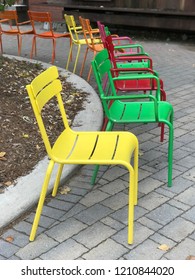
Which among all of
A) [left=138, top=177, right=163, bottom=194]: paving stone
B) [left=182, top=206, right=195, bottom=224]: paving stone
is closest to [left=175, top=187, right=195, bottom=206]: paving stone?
[left=182, top=206, right=195, bottom=224]: paving stone

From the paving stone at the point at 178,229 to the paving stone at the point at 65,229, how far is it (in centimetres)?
58

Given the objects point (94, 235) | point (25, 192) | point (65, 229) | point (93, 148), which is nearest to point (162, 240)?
point (94, 235)

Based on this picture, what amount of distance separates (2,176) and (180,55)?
6.34 meters

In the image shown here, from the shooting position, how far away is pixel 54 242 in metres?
2.79

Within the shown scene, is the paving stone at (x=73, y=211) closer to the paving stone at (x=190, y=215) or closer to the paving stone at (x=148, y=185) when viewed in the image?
the paving stone at (x=148, y=185)

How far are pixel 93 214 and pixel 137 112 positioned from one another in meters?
1.03

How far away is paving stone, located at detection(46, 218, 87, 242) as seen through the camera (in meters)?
2.84

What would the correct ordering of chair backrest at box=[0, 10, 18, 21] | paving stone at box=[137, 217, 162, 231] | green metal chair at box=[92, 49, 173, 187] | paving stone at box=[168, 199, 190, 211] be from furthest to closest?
chair backrest at box=[0, 10, 18, 21], green metal chair at box=[92, 49, 173, 187], paving stone at box=[168, 199, 190, 211], paving stone at box=[137, 217, 162, 231]

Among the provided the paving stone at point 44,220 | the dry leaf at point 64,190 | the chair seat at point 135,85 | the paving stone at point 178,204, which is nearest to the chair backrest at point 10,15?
the chair seat at point 135,85

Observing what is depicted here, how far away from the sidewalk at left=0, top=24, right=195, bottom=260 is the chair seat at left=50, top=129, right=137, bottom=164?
1.71ft

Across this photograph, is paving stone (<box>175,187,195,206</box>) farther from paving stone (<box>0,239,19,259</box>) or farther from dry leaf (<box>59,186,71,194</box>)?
paving stone (<box>0,239,19,259</box>)

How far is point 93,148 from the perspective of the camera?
2902mm

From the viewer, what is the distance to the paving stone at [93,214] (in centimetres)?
302

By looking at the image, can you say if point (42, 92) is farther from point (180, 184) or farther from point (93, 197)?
point (180, 184)
